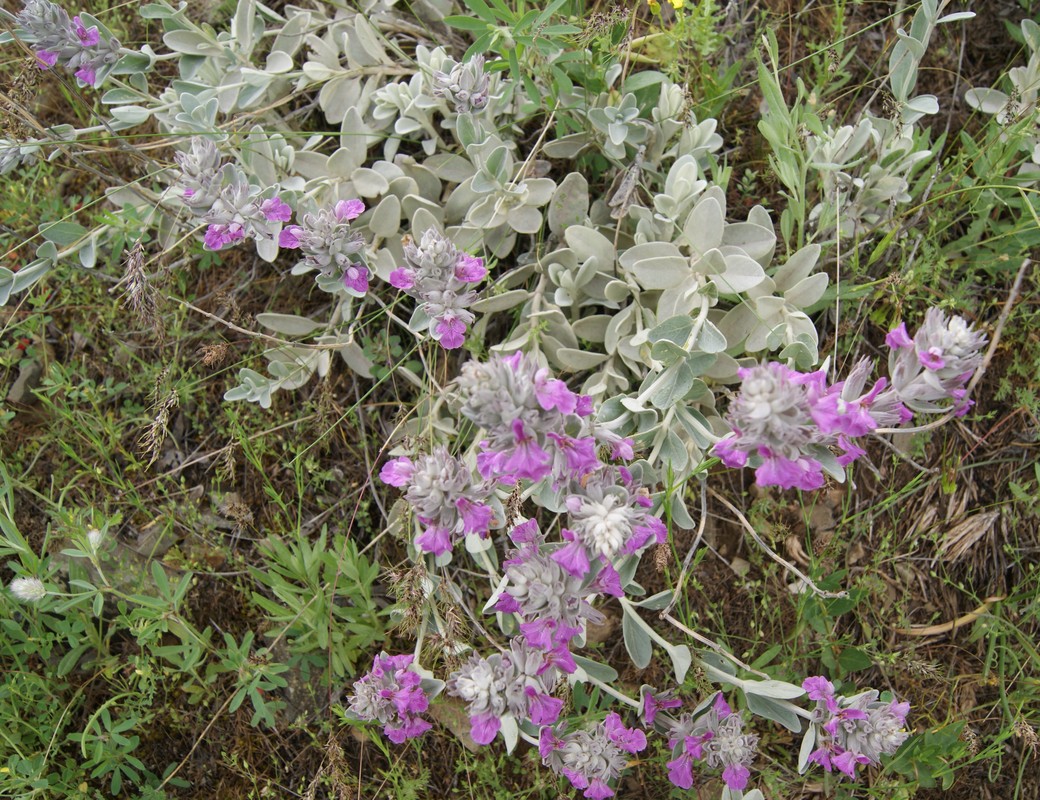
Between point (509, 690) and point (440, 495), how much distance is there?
62cm

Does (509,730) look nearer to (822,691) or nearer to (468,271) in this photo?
(822,691)

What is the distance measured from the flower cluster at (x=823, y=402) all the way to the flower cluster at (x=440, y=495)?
0.67m

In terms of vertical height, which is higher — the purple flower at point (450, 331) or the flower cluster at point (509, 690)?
the purple flower at point (450, 331)

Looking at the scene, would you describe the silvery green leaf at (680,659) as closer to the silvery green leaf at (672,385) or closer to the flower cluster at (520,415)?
the silvery green leaf at (672,385)

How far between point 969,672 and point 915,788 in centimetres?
54

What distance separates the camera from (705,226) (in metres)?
2.71

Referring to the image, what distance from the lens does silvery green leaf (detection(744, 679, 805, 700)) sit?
2537 millimetres

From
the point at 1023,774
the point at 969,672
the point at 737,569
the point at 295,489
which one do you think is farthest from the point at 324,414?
the point at 1023,774

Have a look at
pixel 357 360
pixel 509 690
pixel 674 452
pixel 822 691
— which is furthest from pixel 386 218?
pixel 822 691

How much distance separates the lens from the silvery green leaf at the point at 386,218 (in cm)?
305

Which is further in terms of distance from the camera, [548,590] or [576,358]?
[576,358]

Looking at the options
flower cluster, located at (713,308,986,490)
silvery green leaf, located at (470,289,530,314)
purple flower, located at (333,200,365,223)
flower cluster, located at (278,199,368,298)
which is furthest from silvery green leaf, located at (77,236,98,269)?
flower cluster, located at (713,308,986,490)

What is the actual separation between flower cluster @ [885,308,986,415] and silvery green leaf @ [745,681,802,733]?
3.69 ft

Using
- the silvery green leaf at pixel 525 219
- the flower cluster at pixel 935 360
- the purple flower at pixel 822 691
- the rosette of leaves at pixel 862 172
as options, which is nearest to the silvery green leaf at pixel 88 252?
the silvery green leaf at pixel 525 219
